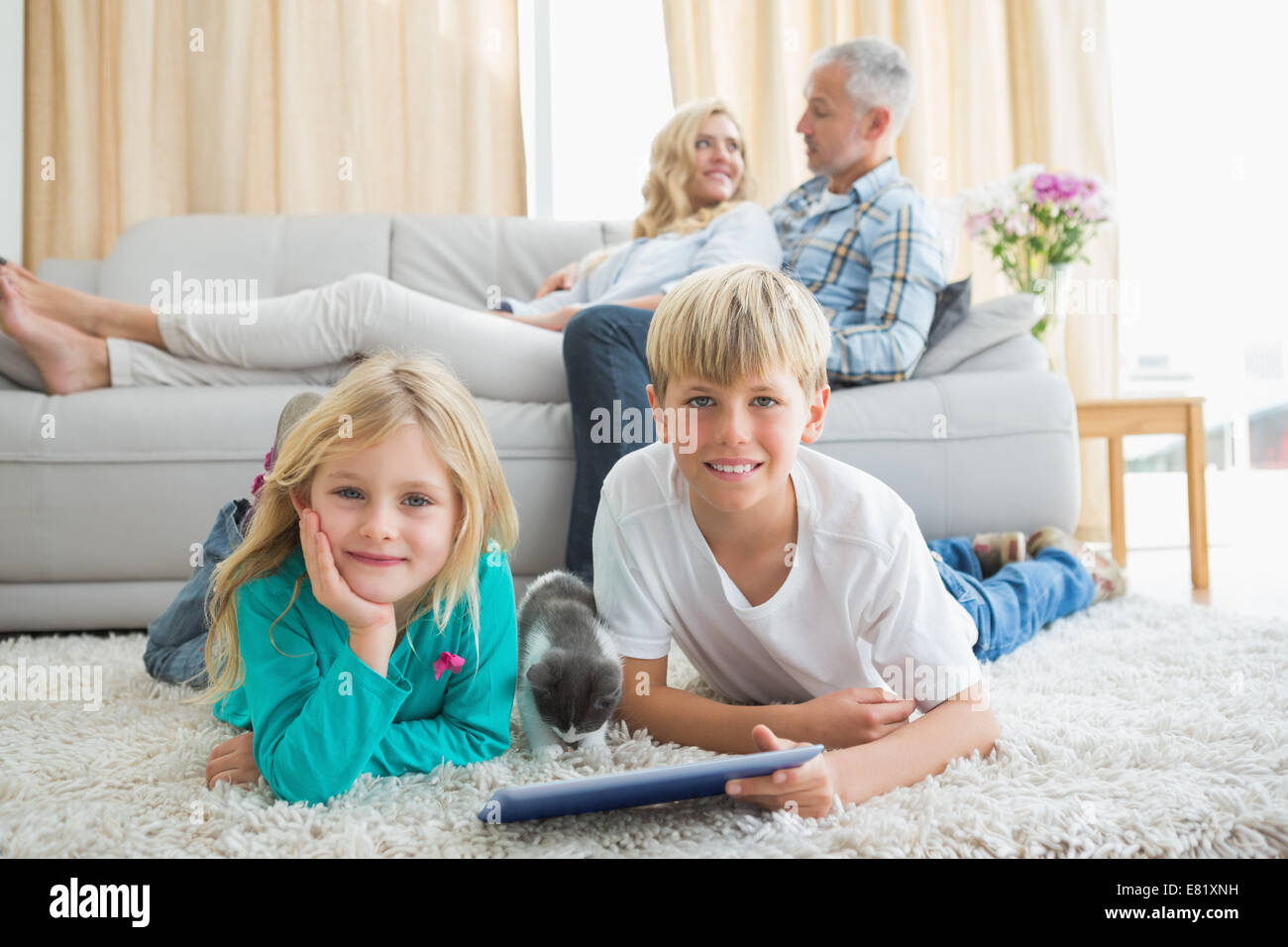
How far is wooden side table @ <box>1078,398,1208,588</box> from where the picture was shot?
76.7 inches

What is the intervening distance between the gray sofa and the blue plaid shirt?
0.06 m

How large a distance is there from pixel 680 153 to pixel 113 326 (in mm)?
1212

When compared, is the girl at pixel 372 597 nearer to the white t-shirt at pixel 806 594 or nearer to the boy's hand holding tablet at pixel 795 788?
the white t-shirt at pixel 806 594

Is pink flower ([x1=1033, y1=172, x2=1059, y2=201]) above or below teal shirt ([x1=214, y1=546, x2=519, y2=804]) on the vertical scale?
above

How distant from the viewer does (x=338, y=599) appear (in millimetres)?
689

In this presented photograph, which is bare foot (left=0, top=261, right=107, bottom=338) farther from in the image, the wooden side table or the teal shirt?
the wooden side table

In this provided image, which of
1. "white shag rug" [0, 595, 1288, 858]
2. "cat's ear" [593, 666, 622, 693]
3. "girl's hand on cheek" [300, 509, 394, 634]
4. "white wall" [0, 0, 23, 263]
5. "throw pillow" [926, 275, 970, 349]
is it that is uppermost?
"white wall" [0, 0, 23, 263]

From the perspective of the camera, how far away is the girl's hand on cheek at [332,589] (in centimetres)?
69

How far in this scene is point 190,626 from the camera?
3.76ft

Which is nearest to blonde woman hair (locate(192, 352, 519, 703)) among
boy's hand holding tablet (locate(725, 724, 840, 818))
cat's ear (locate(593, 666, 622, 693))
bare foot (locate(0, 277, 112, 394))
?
cat's ear (locate(593, 666, 622, 693))

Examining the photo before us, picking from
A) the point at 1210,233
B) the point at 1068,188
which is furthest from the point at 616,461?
the point at 1210,233

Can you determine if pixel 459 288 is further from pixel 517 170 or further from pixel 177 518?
pixel 177 518

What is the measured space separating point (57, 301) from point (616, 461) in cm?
101
